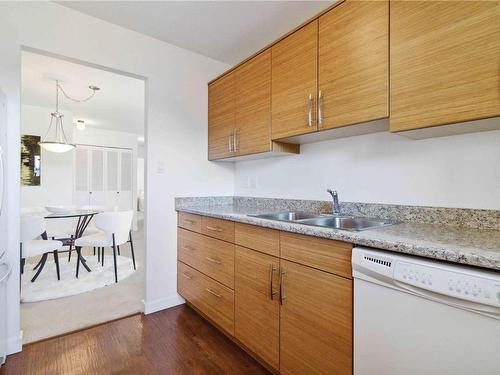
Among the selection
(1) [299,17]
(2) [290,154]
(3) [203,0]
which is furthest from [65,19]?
(2) [290,154]

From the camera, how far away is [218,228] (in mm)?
1904

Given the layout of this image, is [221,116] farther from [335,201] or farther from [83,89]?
[83,89]

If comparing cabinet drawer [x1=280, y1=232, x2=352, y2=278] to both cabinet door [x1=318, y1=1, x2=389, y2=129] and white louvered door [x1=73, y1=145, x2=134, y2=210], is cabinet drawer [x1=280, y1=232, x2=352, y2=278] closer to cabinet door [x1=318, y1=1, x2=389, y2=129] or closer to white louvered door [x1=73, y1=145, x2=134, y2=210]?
cabinet door [x1=318, y1=1, x2=389, y2=129]

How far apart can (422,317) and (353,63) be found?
1.23 m

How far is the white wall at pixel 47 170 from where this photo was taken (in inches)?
167

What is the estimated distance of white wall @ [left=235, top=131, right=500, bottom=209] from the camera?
1264 millimetres

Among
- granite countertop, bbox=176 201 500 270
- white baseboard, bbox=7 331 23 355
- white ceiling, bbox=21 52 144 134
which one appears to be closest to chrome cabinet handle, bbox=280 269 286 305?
granite countertop, bbox=176 201 500 270

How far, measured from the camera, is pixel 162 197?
237 cm

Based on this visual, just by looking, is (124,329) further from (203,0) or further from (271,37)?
(271,37)

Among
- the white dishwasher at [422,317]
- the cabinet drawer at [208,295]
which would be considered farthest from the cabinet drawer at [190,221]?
the white dishwasher at [422,317]

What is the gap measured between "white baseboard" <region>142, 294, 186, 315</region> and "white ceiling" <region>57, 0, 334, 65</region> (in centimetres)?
237

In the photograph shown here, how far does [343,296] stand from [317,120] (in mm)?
1009

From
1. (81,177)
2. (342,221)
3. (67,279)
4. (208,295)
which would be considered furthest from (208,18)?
(81,177)

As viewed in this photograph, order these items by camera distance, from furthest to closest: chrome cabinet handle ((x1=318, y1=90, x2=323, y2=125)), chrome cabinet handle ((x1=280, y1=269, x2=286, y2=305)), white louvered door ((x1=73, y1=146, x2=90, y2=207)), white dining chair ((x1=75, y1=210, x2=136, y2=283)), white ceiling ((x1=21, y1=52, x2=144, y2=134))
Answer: white louvered door ((x1=73, y1=146, x2=90, y2=207))
white dining chair ((x1=75, y1=210, x2=136, y2=283))
white ceiling ((x1=21, y1=52, x2=144, y2=134))
chrome cabinet handle ((x1=318, y1=90, x2=323, y2=125))
chrome cabinet handle ((x1=280, y1=269, x2=286, y2=305))
